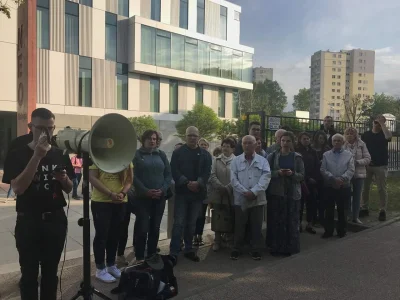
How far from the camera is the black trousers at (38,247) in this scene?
9.72 feet

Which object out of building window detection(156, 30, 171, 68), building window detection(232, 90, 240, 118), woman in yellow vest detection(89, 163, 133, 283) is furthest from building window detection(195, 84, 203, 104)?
woman in yellow vest detection(89, 163, 133, 283)

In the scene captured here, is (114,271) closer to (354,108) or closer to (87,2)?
(87,2)

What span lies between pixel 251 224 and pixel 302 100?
4240 inches

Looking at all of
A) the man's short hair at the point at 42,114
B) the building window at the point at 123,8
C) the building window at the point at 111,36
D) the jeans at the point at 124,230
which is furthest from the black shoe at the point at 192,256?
Answer: the building window at the point at 123,8

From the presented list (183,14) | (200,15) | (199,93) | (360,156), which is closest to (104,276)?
(360,156)

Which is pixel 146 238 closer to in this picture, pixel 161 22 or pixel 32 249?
pixel 32 249

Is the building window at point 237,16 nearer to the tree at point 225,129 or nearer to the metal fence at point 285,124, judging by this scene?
the tree at point 225,129

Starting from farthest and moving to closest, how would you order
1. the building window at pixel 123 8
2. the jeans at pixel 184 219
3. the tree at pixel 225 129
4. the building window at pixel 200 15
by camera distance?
1. the building window at pixel 200 15
2. the tree at pixel 225 129
3. the building window at pixel 123 8
4. the jeans at pixel 184 219

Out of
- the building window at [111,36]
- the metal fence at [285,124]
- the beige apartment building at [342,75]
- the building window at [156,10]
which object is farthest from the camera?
the beige apartment building at [342,75]

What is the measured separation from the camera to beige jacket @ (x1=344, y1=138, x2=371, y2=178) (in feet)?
21.6

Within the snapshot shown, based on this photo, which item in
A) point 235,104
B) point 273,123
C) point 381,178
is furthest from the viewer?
point 235,104

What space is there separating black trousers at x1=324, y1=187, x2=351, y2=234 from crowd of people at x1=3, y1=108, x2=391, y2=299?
17 mm

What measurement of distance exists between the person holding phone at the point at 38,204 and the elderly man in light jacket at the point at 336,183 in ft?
14.4

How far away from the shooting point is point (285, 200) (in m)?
5.35
